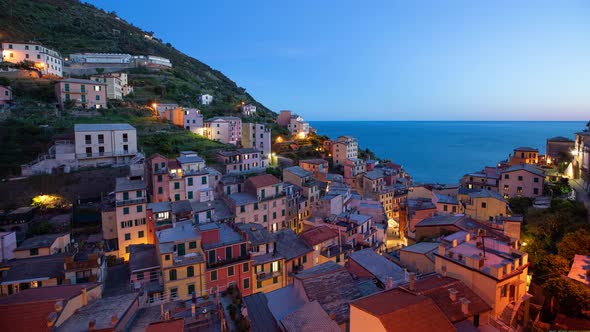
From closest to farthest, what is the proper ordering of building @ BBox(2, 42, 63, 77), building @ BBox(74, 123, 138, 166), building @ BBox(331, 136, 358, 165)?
1. building @ BBox(74, 123, 138, 166)
2. building @ BBox(2, 42, 63, 77)
3. building @ BBox(331, 136, 358, 165)

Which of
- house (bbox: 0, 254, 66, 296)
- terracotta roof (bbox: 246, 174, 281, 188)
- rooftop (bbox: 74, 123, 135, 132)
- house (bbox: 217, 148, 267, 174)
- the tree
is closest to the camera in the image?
house (bbox: 0, 254, 66, 296)

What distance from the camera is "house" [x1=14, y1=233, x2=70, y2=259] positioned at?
21.1 meters

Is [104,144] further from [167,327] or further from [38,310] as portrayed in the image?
[167,327]

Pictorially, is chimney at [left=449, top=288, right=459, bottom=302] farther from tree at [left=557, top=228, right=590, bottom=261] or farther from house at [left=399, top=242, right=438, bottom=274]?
tree at [left=557, top=228, right=590, bottom=261]

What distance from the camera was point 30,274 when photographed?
18281mm

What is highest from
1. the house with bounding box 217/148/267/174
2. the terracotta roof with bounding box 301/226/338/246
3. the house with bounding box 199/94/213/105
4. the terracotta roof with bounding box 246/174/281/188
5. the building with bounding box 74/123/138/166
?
the house with bounding box 199/94/213/105

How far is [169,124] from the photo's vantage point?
5291cm

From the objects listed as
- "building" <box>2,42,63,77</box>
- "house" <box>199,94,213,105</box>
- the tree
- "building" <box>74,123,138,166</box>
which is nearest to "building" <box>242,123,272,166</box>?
"building" <box>74,123,138,166</box>

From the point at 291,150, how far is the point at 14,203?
42.0 meters

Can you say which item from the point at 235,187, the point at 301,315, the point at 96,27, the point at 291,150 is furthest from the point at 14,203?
the point at 96,27

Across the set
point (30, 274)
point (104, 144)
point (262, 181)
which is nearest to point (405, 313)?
point (30, 274)

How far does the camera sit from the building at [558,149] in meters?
42.9

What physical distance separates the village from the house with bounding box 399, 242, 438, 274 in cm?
12

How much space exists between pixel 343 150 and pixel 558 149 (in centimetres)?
3225
